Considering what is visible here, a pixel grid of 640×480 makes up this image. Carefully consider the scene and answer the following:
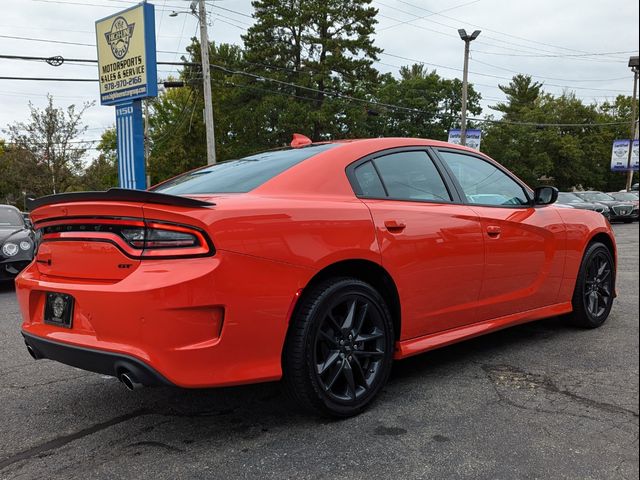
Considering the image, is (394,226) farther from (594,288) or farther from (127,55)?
(127,55)

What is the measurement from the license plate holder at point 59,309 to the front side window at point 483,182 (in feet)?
8.23

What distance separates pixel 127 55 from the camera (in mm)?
13422

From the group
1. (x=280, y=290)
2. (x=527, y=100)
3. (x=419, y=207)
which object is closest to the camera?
(x=280, y=290)

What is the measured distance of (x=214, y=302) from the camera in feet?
7.88

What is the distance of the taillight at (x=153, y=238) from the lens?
2.43m

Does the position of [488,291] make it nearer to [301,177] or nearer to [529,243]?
[529,243]

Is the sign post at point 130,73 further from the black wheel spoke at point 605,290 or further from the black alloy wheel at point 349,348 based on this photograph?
the black alloy wheel at point 349,348

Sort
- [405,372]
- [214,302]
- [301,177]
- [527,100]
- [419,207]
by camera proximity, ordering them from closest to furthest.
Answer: [214,302] → [301,177] → [419,207] → [405,372] → [527,100]

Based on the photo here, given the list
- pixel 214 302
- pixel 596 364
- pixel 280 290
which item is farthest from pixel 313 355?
pixel 596 364

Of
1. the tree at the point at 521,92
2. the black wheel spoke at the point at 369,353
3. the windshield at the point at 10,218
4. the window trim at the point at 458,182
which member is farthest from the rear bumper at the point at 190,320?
the tree at the point at 521,92

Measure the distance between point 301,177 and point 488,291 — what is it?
1.55m

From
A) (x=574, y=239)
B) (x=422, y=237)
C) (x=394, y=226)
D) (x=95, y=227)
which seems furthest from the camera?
(x=574, y=239)

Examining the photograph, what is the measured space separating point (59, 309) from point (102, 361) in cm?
45

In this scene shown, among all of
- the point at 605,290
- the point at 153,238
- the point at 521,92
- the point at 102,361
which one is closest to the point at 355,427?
the point at 102,361
